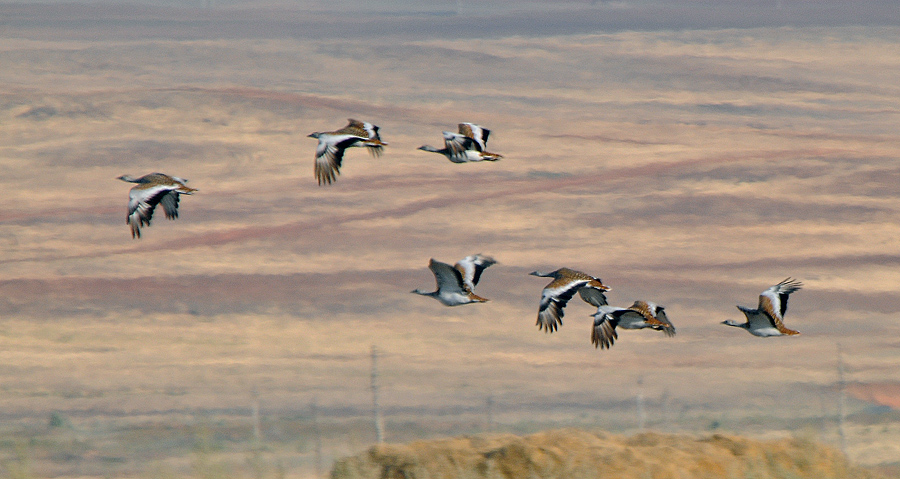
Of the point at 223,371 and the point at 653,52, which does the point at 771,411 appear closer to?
the point at 223,371

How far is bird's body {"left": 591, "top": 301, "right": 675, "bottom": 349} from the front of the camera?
1349 centimetres

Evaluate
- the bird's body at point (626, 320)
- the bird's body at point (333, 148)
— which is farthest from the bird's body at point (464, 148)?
the bird's body at point (626, 320)

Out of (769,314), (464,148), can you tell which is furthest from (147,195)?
(769,314)

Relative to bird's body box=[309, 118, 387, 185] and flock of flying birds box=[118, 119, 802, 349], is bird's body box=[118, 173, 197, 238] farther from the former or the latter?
bird's body box=[309, 118, 387, 185]

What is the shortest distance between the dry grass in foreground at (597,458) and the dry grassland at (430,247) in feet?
39.0

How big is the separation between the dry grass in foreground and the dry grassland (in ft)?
39.0

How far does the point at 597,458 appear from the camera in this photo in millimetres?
13078

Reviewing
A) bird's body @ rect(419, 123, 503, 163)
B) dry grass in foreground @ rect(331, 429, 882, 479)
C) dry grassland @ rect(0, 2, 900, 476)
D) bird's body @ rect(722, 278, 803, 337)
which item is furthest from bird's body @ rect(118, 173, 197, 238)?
dry grassland @ rect(0, 2, 900, 476)

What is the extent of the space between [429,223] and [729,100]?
31039 millimetres

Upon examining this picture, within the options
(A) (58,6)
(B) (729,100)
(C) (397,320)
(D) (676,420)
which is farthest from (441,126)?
(A) (58,6)

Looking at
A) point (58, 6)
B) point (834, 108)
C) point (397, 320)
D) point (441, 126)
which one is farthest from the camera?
point (58, 6)

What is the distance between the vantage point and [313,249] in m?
48.6

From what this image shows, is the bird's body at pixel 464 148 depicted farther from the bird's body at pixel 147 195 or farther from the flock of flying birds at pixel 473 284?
the bird's body at pixel 147 195

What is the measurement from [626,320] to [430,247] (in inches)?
1327
